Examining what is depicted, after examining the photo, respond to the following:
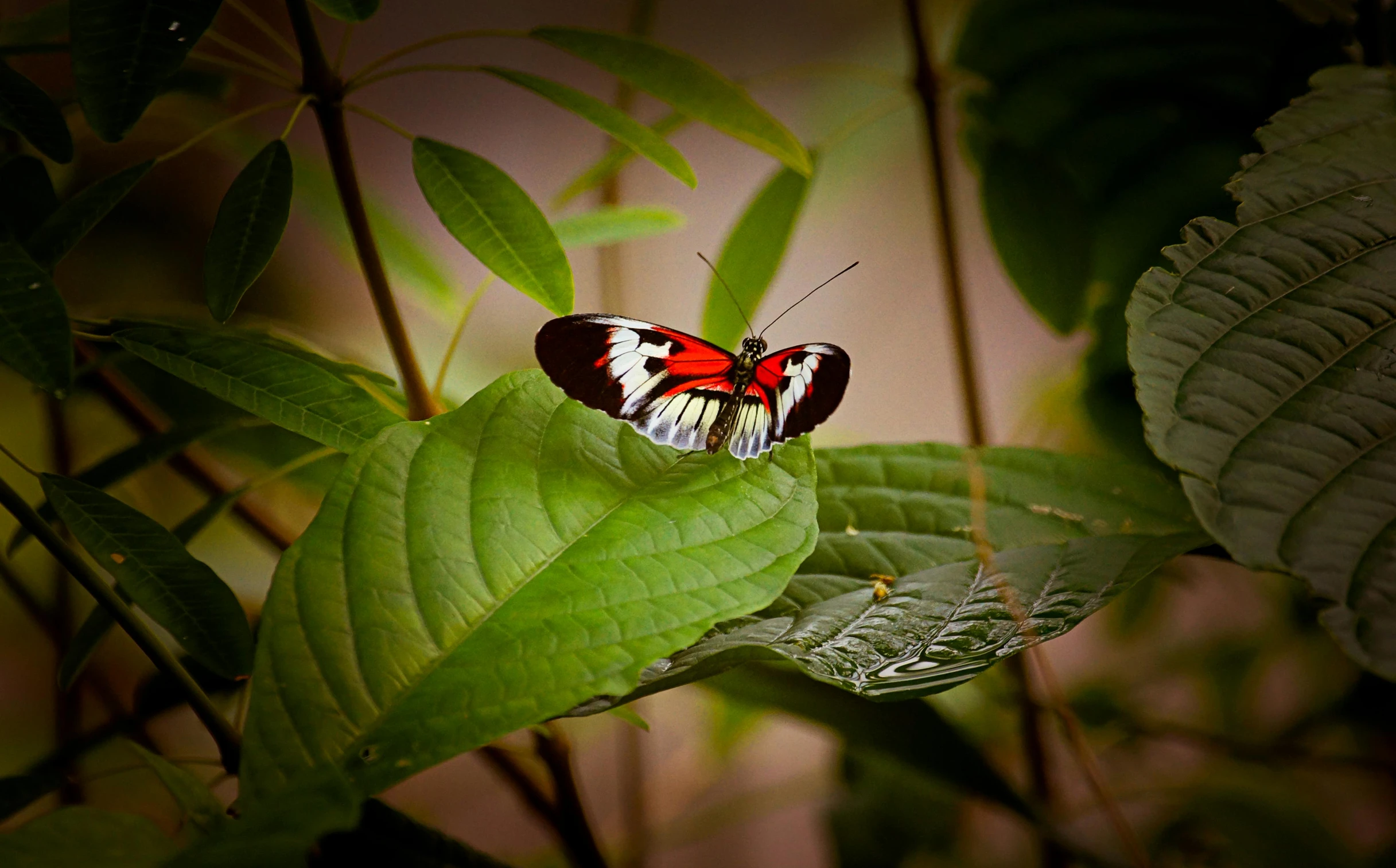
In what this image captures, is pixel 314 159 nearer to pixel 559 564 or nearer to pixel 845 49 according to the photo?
pixel 559 564

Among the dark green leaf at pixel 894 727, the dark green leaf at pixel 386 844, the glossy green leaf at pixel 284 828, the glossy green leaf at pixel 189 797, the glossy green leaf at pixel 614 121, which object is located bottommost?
the dark green leaf at pixel 894 727

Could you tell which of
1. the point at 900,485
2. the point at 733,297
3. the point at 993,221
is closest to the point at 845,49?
the point at 993,221

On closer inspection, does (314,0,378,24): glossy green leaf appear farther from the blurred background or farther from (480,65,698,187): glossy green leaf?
the blurred background

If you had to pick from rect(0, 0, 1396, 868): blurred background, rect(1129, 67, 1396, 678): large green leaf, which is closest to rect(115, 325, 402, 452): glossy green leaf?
rect(0, 0, 1396, 868): blurred background

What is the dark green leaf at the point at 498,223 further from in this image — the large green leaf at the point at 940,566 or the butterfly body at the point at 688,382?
the large green leaf at the point at 940,566

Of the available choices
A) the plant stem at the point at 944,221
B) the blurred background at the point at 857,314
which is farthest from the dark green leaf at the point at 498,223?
the plant stem at the point at 944,221

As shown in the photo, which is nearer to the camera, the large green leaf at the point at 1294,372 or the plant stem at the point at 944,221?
the large green leaf at the point at 1294,372
